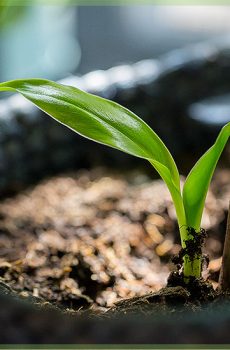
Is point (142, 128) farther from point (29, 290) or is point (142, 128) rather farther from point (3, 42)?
point (3, 42)

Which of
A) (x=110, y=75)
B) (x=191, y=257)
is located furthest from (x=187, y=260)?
(x=110, y=75)

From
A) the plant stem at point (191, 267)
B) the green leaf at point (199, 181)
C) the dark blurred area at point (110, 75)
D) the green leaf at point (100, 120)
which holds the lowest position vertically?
the plant stem at point (191, 267)

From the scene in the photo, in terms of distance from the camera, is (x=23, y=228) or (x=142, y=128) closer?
(x=142, y=128)

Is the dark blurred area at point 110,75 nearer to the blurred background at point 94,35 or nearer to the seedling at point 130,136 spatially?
the blurred background at point 94,35

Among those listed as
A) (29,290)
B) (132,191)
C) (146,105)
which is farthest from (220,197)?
(29,290)

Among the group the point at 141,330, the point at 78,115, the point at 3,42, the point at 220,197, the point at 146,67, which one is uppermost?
the point at 3,42

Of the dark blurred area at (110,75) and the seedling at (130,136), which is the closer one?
A: the seedling at (130,136)

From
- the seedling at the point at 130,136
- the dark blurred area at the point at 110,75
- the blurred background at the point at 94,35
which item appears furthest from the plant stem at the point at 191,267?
the blurred background at the point at 94,35

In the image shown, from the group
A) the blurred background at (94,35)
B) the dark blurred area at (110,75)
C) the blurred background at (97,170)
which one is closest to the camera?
the blurred background at (97,170)
